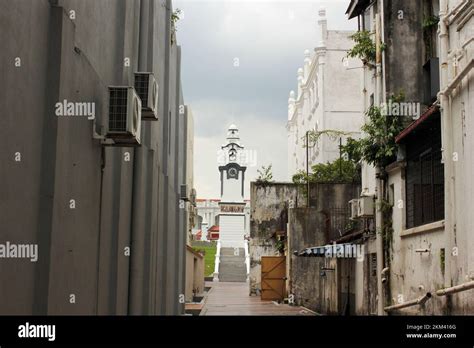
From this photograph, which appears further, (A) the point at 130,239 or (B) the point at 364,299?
(B) the point at 364,299

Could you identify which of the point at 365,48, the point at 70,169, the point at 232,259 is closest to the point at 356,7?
the point at 365,48

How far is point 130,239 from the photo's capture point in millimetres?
9539

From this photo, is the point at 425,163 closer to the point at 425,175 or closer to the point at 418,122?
the point at 425,175

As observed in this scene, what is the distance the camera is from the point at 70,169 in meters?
5.82

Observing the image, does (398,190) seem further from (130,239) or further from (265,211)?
(265,211)

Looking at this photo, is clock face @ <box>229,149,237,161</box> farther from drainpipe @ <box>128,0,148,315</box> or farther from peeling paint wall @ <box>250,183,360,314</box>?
drainpipe @ <box>128,0,148,315</box>

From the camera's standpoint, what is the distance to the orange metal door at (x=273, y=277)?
106 feet

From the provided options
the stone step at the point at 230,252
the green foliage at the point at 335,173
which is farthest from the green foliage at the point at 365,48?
the stone step at the point at 230,252

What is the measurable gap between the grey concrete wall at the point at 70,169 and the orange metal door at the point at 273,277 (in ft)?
72.3

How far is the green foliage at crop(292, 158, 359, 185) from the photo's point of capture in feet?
102

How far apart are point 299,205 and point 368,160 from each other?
17.6m
